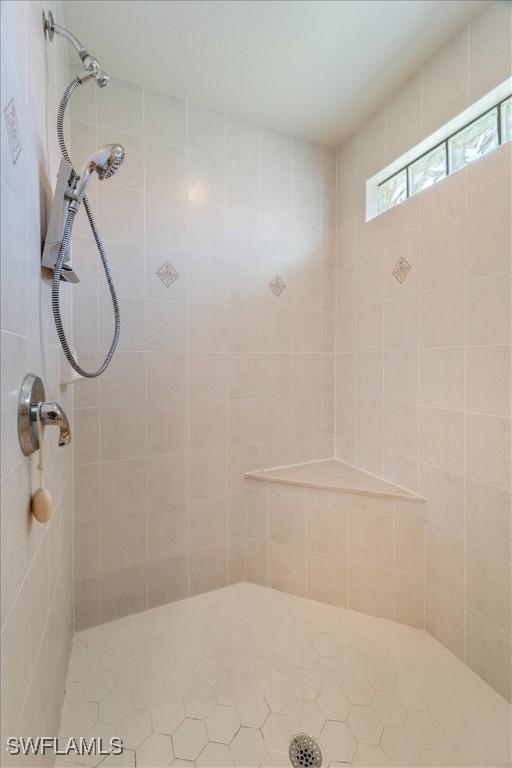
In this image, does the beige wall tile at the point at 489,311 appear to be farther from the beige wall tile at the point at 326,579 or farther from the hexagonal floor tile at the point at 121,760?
the hexagonal floor tile at the point at 121,760

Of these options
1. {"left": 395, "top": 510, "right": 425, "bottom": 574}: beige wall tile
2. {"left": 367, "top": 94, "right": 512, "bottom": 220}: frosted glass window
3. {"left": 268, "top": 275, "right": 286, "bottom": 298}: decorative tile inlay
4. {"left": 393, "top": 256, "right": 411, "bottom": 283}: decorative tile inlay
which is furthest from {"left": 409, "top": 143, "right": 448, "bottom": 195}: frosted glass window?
{"left": 395, "top": 510, "right": 425, "bottom": 574}: beige wall tile

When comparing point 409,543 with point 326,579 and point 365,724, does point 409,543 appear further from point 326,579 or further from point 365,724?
point 365,724

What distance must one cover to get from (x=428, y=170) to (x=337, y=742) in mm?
2281

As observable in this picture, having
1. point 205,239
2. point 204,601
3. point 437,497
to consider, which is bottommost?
point 204,601

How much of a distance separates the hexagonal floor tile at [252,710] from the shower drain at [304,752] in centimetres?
12

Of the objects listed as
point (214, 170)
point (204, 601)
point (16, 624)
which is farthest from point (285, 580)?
point (214, 170)

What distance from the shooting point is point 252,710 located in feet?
3.69

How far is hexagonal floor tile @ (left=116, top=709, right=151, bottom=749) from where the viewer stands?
1.03 m

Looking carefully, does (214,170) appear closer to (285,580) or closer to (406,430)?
(406,430)

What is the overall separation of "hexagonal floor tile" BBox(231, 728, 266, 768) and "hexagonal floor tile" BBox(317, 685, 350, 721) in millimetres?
232

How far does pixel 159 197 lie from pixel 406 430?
65.5 inches

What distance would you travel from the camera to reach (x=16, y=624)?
636mm

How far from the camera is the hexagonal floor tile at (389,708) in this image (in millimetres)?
1090

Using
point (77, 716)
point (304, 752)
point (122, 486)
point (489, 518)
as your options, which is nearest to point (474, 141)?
point (489, 518)
